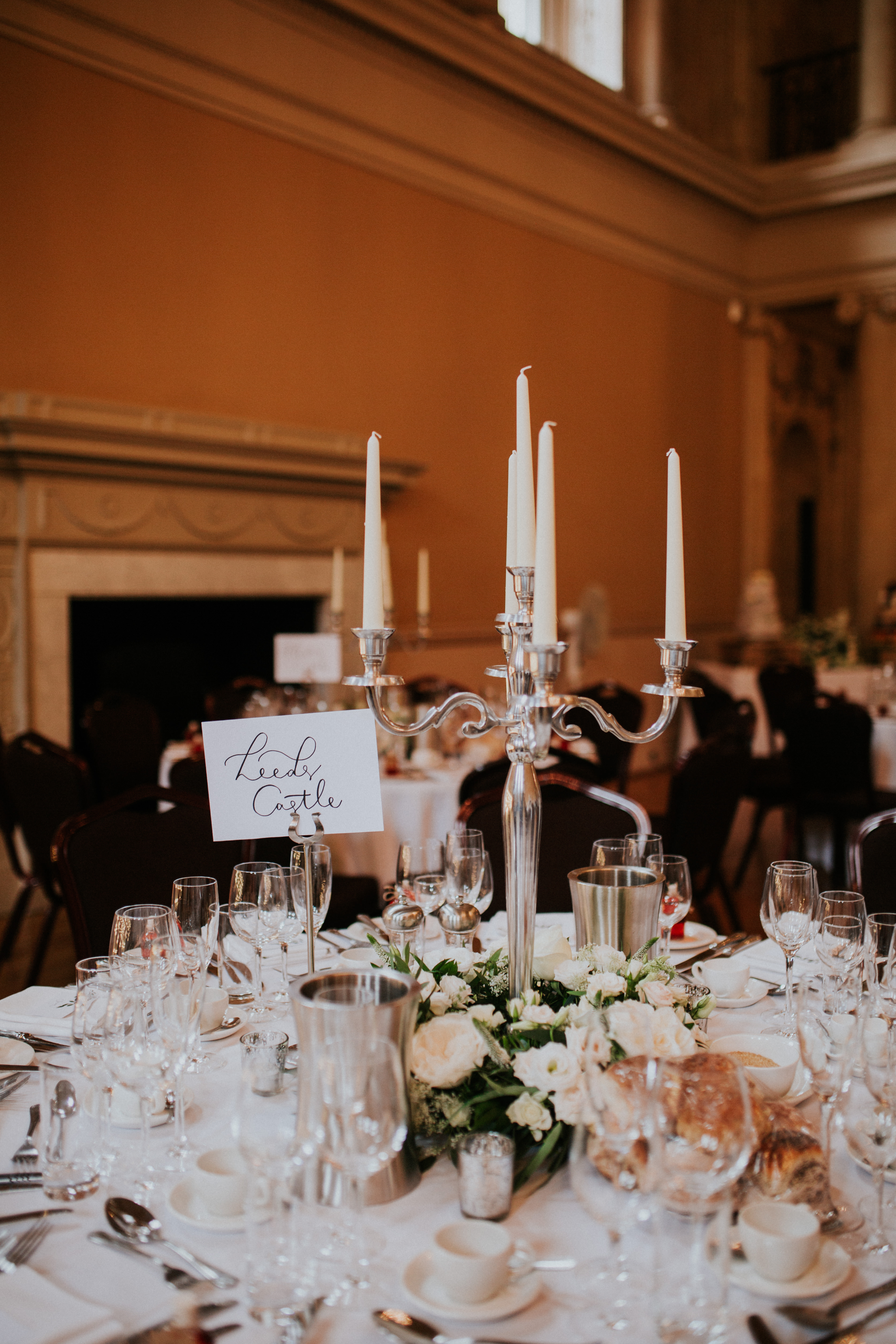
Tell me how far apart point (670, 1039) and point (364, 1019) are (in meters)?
0.33

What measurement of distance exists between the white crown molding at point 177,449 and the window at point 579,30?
3972mm

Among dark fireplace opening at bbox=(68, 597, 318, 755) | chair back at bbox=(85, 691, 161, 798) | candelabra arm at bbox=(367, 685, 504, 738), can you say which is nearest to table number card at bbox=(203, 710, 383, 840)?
candelabra arm at bbox=(367, 685, 504, 738)

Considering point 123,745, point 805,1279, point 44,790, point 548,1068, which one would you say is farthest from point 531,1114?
point 123,745

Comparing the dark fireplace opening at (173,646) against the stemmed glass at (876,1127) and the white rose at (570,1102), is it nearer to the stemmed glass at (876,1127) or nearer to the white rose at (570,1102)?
the white rose at (570,1102)

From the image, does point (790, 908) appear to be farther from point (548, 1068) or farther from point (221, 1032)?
point (221, 1032)

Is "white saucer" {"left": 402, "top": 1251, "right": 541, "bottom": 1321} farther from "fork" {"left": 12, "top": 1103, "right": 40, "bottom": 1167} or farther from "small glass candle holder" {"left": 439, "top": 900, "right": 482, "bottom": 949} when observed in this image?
"small glass candle holder" {"left": 439, "top": 900, "right": 482, "bottom": 949}

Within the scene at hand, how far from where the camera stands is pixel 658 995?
1.21 meters

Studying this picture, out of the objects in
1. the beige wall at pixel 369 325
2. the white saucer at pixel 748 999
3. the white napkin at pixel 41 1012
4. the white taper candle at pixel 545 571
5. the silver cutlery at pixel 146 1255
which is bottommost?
the silver cutlery at pixel 146 1255

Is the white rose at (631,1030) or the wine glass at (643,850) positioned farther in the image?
the wine glass at (643,850)

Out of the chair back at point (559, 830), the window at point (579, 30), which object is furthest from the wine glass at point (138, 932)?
the window at point (579, 30)

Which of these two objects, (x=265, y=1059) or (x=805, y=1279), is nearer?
(x=805, y=1279)

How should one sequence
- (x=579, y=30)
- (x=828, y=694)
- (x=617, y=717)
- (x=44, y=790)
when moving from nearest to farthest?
1. (x=44, y=790)
2. (x=617, y=717)
3. (x=828, y=694)
4. (x=579, y=30)

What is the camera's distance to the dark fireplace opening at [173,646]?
216 inches

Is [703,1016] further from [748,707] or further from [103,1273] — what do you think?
[748,707]
